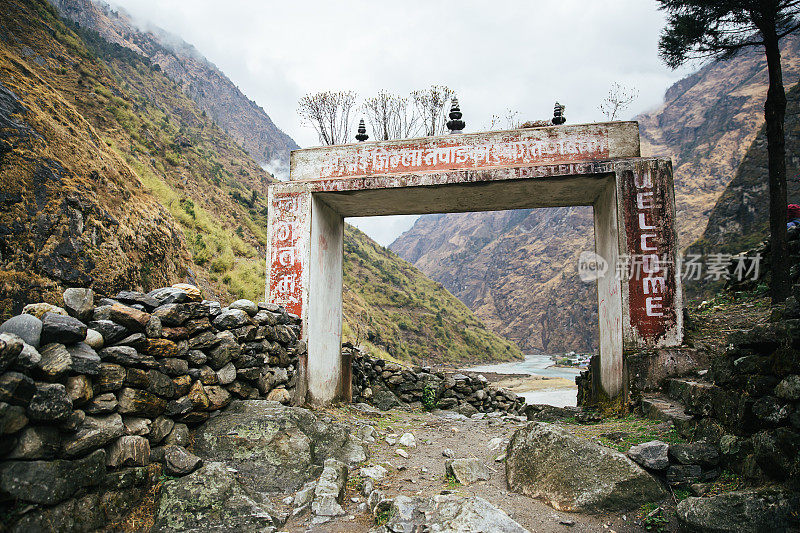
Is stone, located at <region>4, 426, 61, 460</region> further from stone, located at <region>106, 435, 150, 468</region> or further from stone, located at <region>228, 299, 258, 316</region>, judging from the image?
stone, located at <region>228, 299, 258, 316</region>

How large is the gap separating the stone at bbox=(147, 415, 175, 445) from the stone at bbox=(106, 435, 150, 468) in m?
0.14

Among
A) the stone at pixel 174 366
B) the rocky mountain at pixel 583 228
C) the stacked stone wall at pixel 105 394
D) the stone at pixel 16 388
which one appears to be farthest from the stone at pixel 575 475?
the rocky mountain at pixel 583 228

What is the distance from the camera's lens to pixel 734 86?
8256 cm

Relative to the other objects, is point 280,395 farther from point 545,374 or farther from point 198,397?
point 545,374

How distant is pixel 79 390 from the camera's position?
3.15 meters

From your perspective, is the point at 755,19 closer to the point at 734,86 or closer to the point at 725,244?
the point at 725,244

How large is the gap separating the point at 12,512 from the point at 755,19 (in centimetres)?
1182

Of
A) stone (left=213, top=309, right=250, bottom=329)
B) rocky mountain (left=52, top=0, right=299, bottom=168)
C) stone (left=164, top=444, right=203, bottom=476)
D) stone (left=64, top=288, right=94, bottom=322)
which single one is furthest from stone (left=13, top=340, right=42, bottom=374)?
rocky mountain (left=52, top=0, right=299, bottom=168)

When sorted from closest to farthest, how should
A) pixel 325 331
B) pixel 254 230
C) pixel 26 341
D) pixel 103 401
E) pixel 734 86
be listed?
pixel 26 341 → pixel 103 401 → pixel 325 331 → pixel 254 230 → pixel 734 86

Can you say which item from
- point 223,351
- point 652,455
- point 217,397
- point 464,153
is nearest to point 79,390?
point 217,397

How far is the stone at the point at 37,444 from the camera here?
2.66m

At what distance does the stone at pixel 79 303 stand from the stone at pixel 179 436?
4.24 feet

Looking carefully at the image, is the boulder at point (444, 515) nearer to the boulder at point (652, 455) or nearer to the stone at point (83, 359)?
the boulder at point (652, 455)

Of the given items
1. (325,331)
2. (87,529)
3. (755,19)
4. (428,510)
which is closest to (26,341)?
(87,529)
